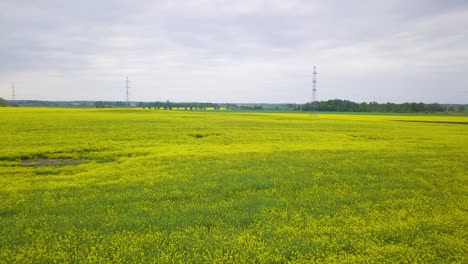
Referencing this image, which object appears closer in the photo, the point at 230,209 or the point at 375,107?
the point at 230,209

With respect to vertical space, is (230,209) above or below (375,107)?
below

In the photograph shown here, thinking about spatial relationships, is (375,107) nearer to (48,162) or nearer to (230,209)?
(48,162)

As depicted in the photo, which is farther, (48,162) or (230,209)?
(48,162)

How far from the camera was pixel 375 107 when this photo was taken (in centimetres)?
11756

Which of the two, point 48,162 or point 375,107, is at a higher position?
point 375,107

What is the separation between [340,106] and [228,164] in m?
115

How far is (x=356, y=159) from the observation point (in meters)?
18.9

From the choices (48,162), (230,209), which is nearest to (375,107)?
(48,162)

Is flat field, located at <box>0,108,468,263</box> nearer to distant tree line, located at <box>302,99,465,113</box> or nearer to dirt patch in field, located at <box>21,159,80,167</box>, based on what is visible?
dirt patch in field, located at <box>21,159,80,167</box>

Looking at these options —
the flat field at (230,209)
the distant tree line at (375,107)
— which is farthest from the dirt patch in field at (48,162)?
the distant tree line at (375,107)

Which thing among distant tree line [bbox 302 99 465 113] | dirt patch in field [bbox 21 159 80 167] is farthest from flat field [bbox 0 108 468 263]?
distant tree line [bbox 302 99 465 113]

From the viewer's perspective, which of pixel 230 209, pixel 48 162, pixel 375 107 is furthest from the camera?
pixel 375 107

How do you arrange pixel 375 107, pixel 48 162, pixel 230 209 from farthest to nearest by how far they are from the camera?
pixel 375 107, pixel 48 162, pixel 230 209

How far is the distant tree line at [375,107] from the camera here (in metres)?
108
